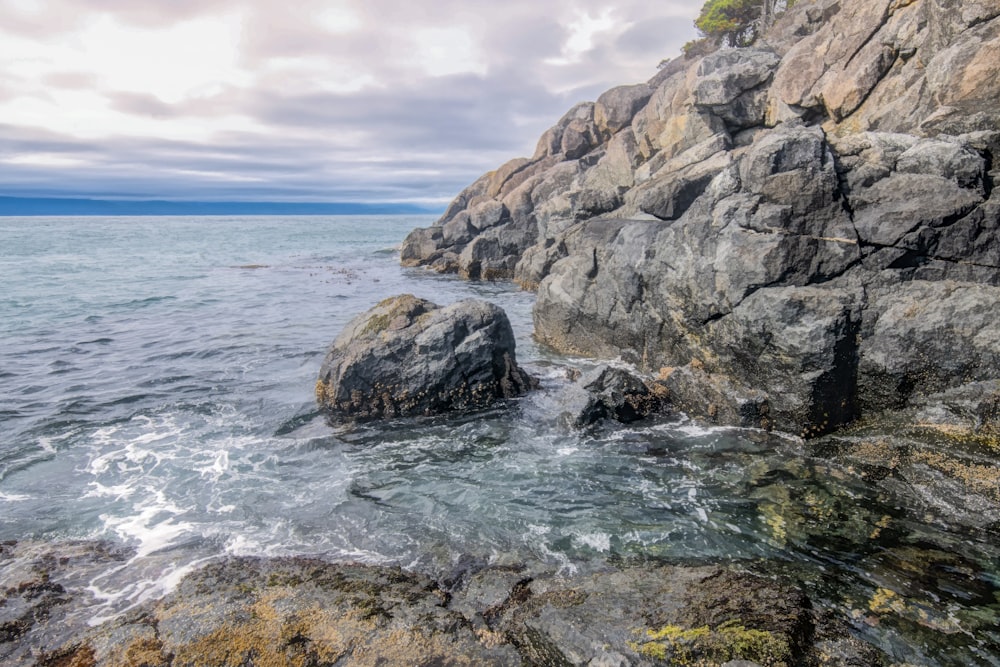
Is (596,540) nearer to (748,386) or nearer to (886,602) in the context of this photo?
(886,602)

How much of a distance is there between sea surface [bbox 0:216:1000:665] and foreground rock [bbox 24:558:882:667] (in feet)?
2.82

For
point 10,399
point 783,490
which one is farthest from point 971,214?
point 10,399

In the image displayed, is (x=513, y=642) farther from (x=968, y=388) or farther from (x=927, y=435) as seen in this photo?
(x=968, y=388)

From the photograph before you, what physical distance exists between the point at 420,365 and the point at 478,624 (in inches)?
368

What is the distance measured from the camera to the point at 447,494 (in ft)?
36.9

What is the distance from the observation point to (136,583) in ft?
28.0

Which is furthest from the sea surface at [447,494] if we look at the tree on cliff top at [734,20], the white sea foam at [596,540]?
the tree on cliff top at [734,20]

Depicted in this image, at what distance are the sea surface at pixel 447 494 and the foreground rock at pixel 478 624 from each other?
2.82 ft

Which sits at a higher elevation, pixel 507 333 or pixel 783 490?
pixel 507 333

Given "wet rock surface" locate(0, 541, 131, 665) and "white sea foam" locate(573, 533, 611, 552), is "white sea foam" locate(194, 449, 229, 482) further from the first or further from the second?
"white sea foam" locate(573, 533, 611, 552)

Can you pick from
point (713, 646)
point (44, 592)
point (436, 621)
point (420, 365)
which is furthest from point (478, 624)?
point (420, 365)

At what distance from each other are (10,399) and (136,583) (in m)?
13.4

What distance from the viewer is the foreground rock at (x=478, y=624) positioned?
6094 millimetres

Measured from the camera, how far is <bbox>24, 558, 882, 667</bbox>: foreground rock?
6.09 meters
